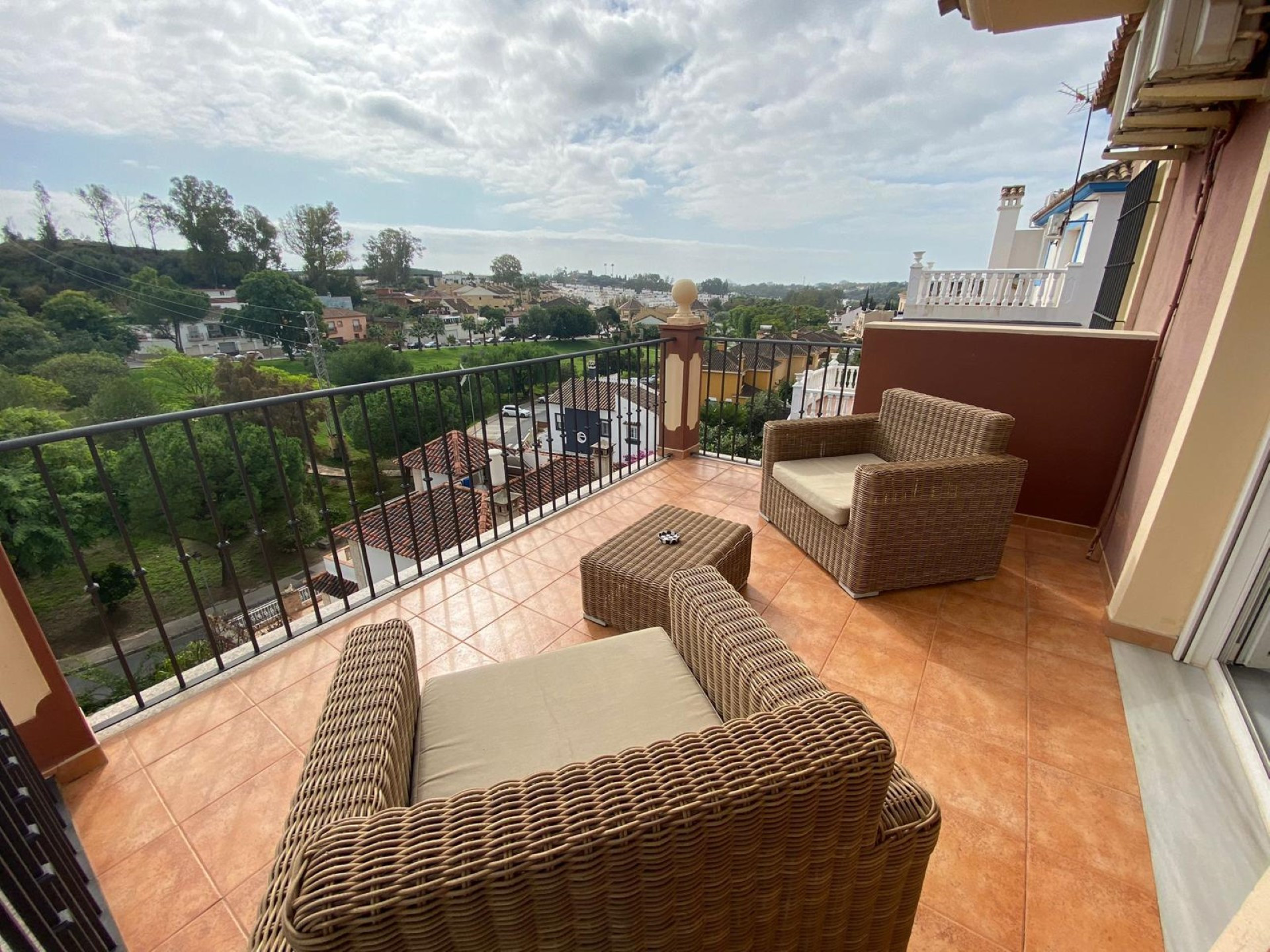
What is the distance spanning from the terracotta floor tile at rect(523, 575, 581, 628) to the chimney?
12732mm

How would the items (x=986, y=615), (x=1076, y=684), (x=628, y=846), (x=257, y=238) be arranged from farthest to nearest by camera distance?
(x=257, y=238)
(x=986, y=615)
(x=1076, y=684)
(x=628, y=846)

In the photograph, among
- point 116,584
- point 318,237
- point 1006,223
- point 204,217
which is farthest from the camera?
point 318,237

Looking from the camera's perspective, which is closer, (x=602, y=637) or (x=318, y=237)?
(x=602, y=637)

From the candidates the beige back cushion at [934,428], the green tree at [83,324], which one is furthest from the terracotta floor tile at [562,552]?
the green tree at [83,324]

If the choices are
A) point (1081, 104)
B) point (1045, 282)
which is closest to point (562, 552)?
point (1081, 104)

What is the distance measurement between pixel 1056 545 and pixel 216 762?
154 inches

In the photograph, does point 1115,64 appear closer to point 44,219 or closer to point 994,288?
point 994,288

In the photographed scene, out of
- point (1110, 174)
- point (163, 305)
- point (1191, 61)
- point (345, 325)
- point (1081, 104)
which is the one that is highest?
point (1110, 174)

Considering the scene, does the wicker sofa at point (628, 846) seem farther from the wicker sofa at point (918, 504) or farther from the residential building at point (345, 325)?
the residential building at point (345, 325)

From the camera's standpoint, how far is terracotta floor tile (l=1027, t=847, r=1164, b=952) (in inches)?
44.4

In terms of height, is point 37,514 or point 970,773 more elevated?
point 970,773

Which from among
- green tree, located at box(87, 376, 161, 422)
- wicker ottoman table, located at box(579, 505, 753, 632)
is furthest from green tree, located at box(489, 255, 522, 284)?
wicker ottoman table, located at box(579, 505, 753, 632)

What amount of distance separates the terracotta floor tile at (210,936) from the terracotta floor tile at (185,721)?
0.65 m

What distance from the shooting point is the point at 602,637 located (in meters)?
2.15
